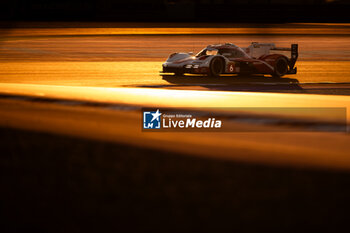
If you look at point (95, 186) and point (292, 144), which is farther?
point (292, 144)

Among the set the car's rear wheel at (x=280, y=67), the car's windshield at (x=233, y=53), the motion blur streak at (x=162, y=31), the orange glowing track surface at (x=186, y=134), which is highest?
the orange glowing track surface at (x=186, y=134)

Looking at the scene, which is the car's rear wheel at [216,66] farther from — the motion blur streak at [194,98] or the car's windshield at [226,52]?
the motion blur streak at [194,98]

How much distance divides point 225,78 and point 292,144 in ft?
27.4

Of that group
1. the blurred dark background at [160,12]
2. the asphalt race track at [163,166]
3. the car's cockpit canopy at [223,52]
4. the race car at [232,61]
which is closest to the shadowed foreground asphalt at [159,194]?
the asphalt race track at [163,166]

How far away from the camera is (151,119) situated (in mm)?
5055

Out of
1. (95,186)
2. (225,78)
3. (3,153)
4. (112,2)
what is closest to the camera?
(95,186)

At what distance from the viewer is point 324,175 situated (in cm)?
338

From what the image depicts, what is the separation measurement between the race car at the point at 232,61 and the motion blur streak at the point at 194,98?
17.5 ft

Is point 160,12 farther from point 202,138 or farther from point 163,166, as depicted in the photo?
point 163,166

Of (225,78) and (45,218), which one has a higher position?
(45,218)

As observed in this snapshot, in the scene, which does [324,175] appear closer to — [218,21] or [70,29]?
[70,29]

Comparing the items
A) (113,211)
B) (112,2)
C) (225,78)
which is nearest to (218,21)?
(112,2)

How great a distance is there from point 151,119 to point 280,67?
8.63m

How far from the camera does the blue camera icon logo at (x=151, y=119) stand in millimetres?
4949
